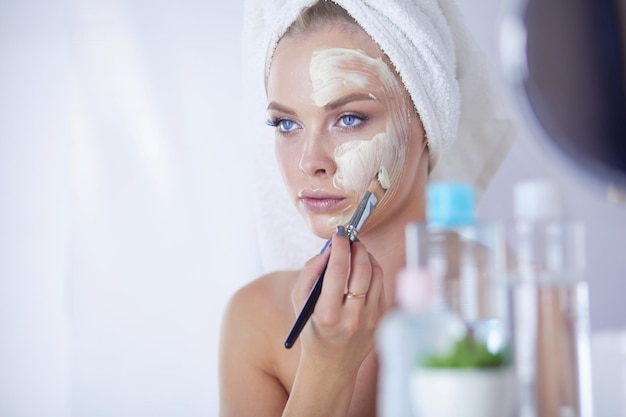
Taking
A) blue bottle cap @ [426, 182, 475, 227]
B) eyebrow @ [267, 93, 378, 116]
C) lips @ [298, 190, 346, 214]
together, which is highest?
eyebrow @ [267, 93, 378, 116]

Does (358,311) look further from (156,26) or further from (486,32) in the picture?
(156,26)

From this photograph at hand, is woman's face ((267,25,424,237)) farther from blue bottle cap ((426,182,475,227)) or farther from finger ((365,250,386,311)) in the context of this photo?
→ blue bottle cap ((426,182,475,227))

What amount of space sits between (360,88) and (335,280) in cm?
30

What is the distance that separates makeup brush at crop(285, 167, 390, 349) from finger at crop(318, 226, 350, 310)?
0.6 inches

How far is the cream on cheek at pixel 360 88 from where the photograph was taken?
3.74ft

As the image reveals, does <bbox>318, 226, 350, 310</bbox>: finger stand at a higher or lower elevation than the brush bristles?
lower

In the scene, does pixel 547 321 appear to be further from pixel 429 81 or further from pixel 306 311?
pixel 429 81

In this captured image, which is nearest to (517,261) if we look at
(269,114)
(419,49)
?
(419,49)

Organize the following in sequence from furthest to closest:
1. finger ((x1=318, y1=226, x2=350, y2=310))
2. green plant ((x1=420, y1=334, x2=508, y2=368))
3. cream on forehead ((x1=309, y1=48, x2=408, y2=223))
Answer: cream on forehead ((x1=309, y1=48, x2=408, y2=223)) → finger ((x1=318, y1=226, x2=350, y2=310)) → green plant ((x1=420, y1=334, x2=508, y2=368))

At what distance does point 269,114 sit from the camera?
4.09 ft

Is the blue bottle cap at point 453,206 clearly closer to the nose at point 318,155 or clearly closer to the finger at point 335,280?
the finger at point 335,280

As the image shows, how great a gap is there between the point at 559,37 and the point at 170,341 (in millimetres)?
925

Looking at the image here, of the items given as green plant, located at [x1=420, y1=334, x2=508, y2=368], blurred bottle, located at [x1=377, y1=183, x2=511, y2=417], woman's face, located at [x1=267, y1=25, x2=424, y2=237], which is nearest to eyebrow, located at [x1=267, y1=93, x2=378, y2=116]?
woman's face, located at [x1=267, y1=25, x2=424, y2=237]

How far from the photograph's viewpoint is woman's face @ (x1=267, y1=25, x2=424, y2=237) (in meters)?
1.14
